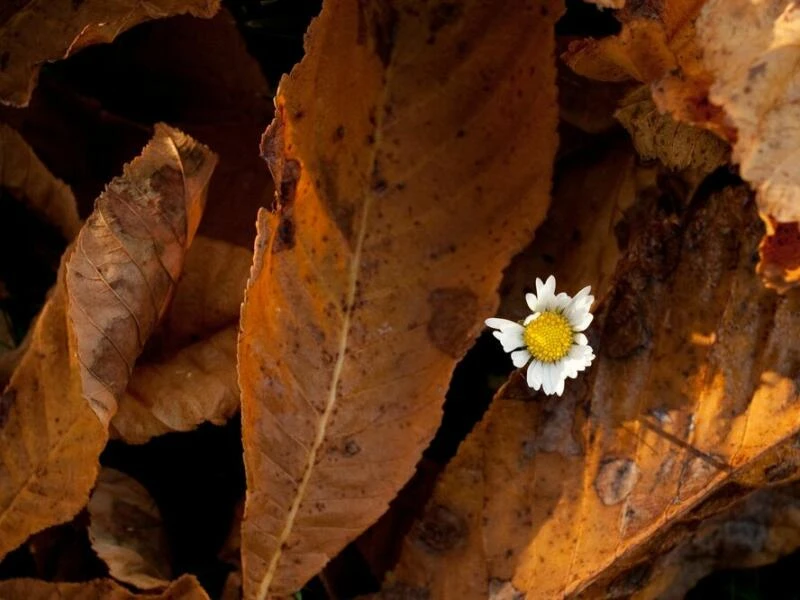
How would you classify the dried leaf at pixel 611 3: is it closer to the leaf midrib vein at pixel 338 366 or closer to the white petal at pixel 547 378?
the leaf midrib vein at pixel 338 366

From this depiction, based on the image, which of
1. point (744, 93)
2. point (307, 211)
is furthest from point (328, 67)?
point (744, 93)

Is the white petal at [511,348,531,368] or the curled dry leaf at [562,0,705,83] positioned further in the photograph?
the white petal at [511,348,531,368]

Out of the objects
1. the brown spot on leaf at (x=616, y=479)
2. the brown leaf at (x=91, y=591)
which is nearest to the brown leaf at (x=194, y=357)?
the brown leaf at (x=91, y=591)

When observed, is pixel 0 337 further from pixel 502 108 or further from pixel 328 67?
pixel 502 108

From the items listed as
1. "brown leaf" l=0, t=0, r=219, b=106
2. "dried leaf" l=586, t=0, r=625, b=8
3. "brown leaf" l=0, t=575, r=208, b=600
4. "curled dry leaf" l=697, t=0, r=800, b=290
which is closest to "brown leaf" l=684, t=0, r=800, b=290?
"curled dry leaf" l=697, t=0, r=800, b=290

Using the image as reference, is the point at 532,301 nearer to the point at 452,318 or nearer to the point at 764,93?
the point at 452,318

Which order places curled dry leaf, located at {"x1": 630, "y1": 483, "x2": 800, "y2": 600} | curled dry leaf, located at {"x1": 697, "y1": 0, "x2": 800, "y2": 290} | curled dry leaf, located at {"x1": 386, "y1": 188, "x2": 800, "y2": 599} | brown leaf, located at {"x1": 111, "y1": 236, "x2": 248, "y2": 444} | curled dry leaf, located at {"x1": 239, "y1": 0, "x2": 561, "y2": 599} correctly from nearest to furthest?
curled dry leaf, located at {"x1": 697, "y1": 0, "x2": 800, "y2": 290}
curled dry leaf, located at {"x1": 239, "y1": 0, "x2": 561, "y2": 599}
curled dry leaf, located at {"x1": 386, "y1": 188, "x2": 800, "y2": 599}
brown leaf, located at {"x1": 111, "y1": 236, "x2": 248, "y2": 444}
curled dry leaf, located at {"x1": 630, "y1": 483, "x2": 800, "y2": 600}

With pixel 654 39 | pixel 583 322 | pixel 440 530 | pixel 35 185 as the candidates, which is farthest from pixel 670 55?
pixel 35 185

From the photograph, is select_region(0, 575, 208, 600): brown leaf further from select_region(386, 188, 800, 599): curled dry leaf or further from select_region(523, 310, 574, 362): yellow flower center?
select_region(523, 310, 574, 362): yellow flower center
